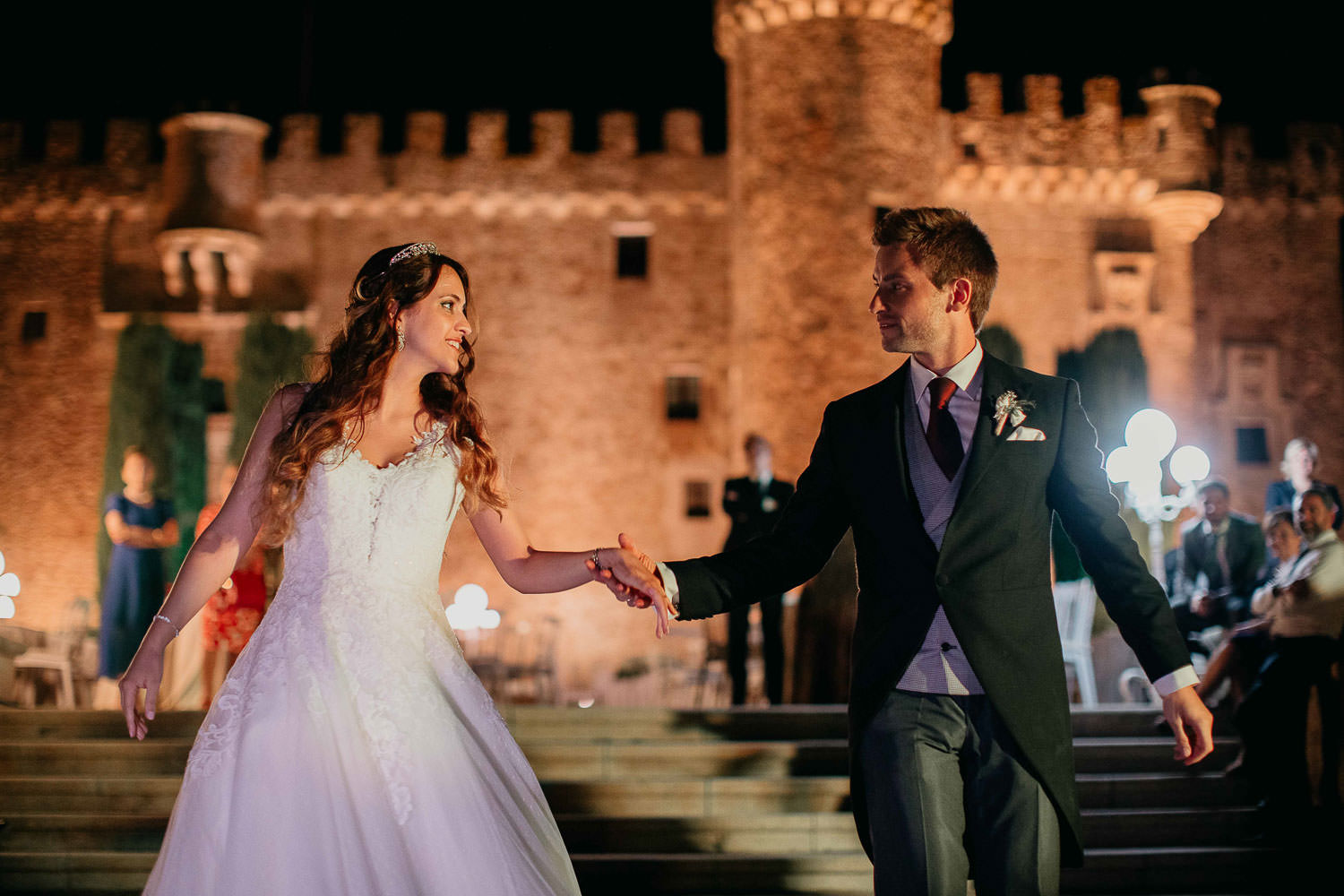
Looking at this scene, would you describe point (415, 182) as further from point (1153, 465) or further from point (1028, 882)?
point (1028, 882)

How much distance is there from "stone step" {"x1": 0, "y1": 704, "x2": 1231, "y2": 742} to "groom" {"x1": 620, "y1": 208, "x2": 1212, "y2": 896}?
→ 354 cm

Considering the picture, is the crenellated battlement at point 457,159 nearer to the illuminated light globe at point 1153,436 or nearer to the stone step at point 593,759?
the illuminated light globe at point 1153,436

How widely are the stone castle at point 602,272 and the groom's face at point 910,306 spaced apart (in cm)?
1581

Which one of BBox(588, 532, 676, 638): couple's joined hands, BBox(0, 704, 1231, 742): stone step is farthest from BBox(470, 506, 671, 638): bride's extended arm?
BBox(0, 704, 1231, 742): stone step

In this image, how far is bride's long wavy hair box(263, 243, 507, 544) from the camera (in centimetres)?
301

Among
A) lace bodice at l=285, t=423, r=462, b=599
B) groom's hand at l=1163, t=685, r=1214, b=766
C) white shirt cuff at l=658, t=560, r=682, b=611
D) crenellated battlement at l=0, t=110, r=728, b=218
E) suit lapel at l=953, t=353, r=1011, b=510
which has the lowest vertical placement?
groom's hand at l=1163, t=685, r=1214, b=766

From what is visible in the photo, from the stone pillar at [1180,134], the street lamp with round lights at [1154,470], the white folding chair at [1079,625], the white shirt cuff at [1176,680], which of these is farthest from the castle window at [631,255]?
the white shirt cuff at [1176,680]

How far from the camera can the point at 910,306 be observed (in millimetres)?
2914

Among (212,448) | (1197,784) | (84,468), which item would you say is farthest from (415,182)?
(1197,784)

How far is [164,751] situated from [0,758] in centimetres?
79

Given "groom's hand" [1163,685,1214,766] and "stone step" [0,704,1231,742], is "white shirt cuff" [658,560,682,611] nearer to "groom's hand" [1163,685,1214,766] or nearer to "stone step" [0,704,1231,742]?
"groom's hand" [1163,685,1214,766]

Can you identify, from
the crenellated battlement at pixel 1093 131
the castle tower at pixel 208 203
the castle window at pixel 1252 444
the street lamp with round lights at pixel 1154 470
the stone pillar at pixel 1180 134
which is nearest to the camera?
the street lamp with round lights at pixel 1154 470

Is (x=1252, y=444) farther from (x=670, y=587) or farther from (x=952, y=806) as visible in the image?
(x=952, y=806)

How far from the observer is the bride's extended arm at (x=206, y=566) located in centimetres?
285
